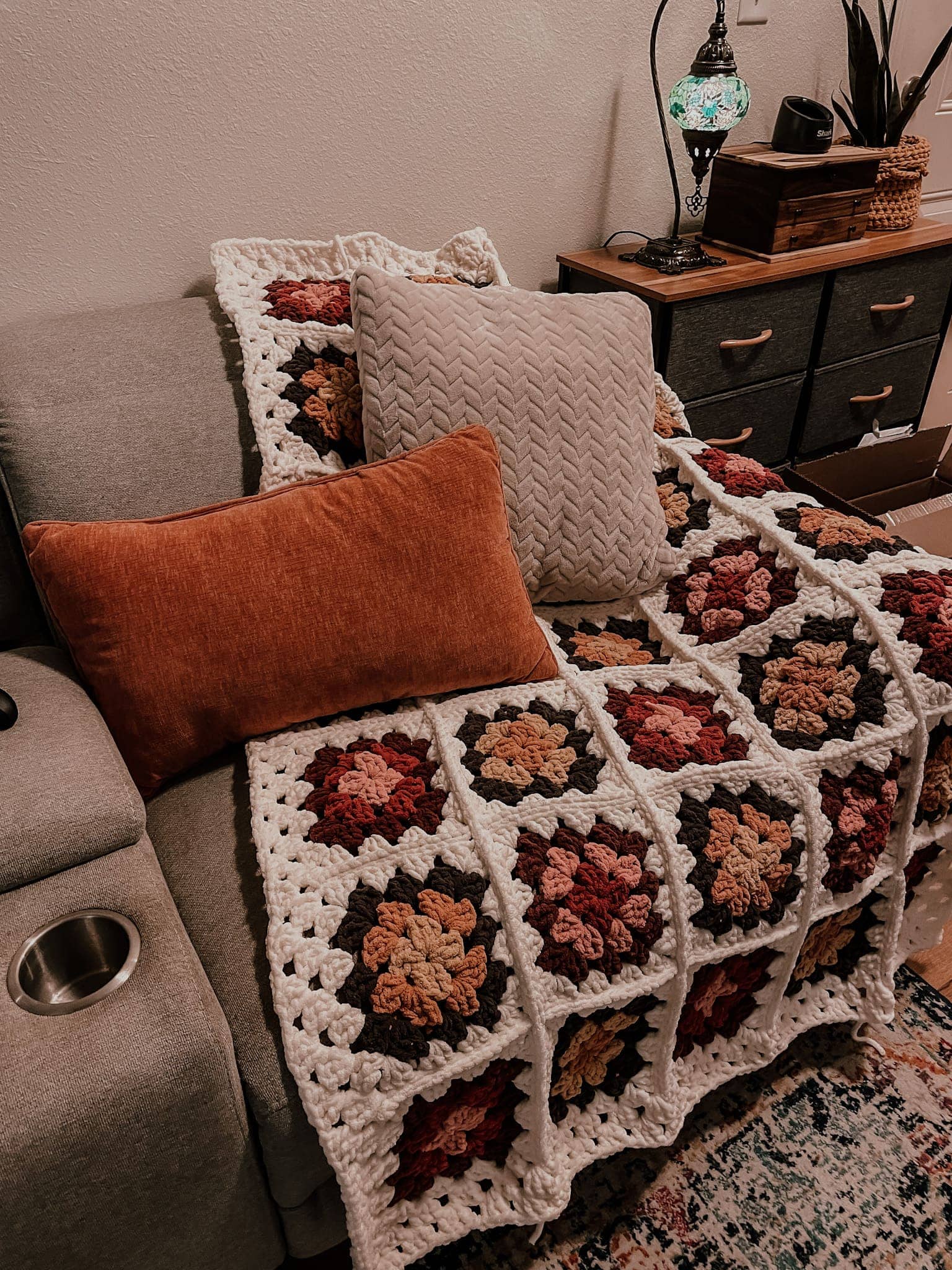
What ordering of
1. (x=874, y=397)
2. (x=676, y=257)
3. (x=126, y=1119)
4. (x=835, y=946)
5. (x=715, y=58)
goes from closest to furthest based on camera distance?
(x=126, y=1119) < (x=835, y=946) < (x=715, y=58) < (x=676, y=257) < (x=874, y=397)

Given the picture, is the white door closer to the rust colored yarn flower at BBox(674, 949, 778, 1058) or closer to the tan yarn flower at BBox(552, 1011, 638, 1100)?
the rust colored yarn flower at BBox(674, 949, 778, 1058)

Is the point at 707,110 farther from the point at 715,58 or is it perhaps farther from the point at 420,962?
the point at 420,962

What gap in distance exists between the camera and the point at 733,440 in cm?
184

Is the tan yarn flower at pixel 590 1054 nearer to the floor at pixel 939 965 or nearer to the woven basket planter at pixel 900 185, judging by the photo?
the floor at pixel 939 965

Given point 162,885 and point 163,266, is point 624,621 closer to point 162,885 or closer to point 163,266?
point 162,885

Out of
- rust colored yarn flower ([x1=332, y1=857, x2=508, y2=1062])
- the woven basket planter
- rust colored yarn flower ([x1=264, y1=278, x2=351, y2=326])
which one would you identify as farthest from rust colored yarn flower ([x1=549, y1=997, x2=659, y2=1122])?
the woven basket planter

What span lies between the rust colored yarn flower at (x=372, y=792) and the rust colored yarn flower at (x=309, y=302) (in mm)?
615

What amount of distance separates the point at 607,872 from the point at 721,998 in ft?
0.87

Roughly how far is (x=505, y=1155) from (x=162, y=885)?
47 cm

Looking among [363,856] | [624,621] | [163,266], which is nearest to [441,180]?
[163,266]

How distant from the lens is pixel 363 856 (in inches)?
36.1

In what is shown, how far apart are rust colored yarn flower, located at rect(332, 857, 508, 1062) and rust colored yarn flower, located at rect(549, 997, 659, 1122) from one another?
0.41ft

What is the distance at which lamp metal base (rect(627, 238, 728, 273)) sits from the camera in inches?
66.3

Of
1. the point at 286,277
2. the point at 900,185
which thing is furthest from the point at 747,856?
the point at 900,185
